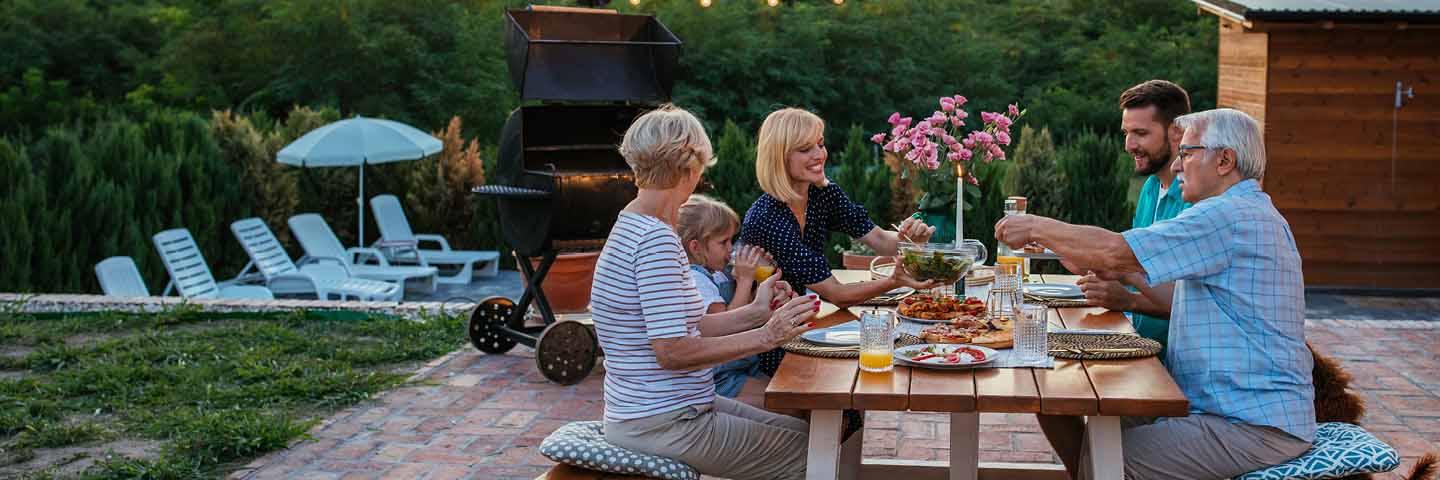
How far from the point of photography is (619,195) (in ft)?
22.6

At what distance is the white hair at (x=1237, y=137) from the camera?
3.28 metres

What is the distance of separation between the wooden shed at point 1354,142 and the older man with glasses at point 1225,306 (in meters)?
7.11

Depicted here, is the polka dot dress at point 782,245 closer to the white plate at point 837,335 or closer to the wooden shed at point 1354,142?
the white plate at point 837,335

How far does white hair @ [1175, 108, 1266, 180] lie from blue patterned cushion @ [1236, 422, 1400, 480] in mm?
690

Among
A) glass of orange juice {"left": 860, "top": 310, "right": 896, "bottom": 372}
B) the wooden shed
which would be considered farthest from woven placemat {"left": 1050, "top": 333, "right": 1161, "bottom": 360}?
the wooden shed

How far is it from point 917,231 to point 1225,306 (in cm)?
118

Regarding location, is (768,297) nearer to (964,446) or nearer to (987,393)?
(987,393)

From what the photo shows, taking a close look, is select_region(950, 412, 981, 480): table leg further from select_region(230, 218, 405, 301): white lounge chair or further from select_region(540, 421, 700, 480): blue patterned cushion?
select_region(230, 218, 405, 301): white lounge chair

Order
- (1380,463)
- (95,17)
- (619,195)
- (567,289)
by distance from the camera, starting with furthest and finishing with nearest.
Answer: (95,17) → (567,289) → (619,195) → (1380,463)

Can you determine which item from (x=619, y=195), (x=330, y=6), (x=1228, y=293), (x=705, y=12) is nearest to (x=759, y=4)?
(x=705, y=12)

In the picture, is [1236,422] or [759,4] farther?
[759,4]

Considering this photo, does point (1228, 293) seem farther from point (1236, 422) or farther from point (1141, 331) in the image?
point (1141, 331)

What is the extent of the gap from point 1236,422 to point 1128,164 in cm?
786

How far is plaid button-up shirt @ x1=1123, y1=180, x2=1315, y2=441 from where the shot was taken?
3207 mm
